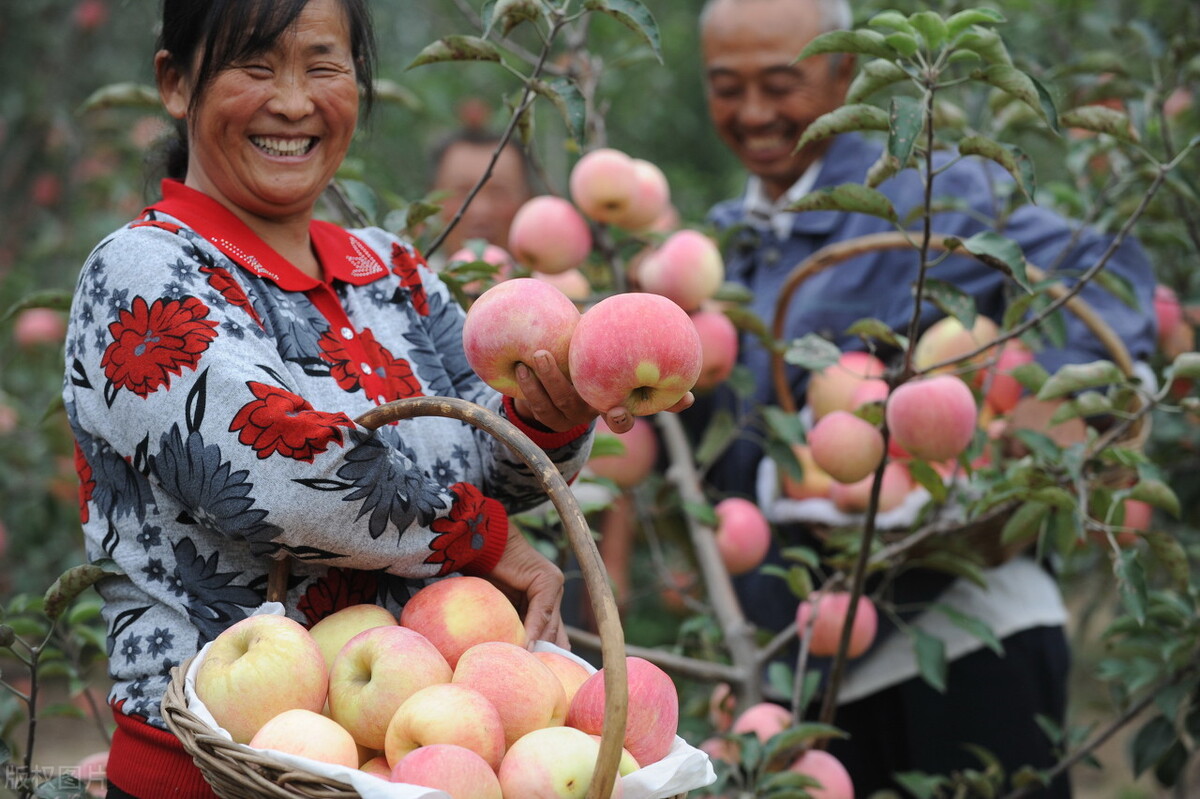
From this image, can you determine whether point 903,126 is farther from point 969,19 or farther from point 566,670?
point 566,670

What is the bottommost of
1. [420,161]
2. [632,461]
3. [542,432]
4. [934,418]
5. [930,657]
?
[930,657]

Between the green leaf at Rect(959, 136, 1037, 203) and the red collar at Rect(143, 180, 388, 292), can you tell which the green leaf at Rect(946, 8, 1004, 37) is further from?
the red collar at Rect(143, 180, 388, 292)

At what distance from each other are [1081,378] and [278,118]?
3.87ft

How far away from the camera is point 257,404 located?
1.04 m

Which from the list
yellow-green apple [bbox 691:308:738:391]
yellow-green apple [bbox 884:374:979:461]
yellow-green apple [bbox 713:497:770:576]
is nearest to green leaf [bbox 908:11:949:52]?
yellow-green apple [bbox 884:374:979:461]

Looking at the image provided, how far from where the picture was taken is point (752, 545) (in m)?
2.14

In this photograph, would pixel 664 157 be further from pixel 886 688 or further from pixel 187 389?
pixel 187 389

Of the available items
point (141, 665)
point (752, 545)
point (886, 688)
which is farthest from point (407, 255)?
point (886, 688)

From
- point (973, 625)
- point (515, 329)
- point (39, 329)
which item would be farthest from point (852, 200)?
point (39, 329)

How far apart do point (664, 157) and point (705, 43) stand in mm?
3444

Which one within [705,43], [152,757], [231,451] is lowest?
[152,757]

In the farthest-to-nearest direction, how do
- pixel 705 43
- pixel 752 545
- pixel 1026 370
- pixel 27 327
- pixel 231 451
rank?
pixel 27 327 < pixel 705 43 < pixel 752 545 < pixel 1026 370 < pixel 231 451

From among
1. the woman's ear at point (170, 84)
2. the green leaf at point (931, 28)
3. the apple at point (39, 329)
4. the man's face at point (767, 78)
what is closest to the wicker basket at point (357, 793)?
the woman's ear at point (170, 84)

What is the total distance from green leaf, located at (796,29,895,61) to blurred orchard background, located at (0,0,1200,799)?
43cm
